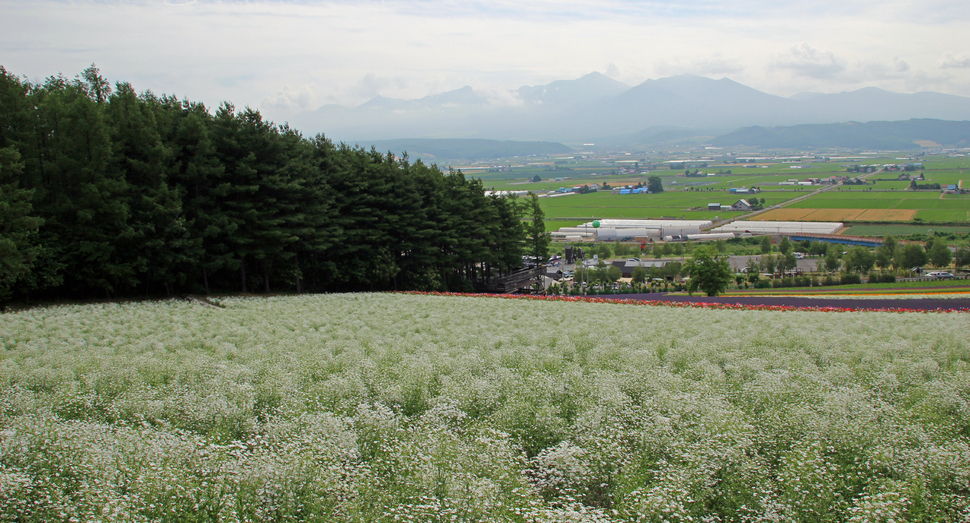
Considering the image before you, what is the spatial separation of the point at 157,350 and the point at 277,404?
7.69 metres

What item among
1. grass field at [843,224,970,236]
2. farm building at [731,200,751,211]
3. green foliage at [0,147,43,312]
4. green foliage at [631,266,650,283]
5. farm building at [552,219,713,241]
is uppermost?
green foliage at [0,147,43,312]

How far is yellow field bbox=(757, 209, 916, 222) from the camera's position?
443 feet

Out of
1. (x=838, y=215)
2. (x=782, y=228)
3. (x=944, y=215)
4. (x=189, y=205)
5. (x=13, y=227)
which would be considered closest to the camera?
(x=13, y=227)

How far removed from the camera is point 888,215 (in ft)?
452

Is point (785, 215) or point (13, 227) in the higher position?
point (13, 227)

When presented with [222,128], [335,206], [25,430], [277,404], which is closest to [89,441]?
[25,430]

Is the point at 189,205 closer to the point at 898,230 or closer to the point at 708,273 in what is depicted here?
the point at 708,273

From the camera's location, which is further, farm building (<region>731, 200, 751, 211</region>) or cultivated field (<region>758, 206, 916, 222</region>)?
farm building (<region>731, 200, 751, 211</region>)

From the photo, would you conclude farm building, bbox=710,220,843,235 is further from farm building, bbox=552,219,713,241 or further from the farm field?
the farm field

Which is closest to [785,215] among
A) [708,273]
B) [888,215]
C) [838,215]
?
[838,215]

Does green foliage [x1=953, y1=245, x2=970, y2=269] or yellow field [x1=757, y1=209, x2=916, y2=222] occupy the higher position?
yellow field [x1=757, y1=209, x2=916, y2=222]

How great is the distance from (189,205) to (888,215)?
156896mm

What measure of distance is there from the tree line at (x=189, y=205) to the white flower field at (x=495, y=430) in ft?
48.1

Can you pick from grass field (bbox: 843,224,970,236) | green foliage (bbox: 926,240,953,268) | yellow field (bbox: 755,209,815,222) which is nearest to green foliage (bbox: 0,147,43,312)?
green foliage (bbox: 926,240,953,268)
